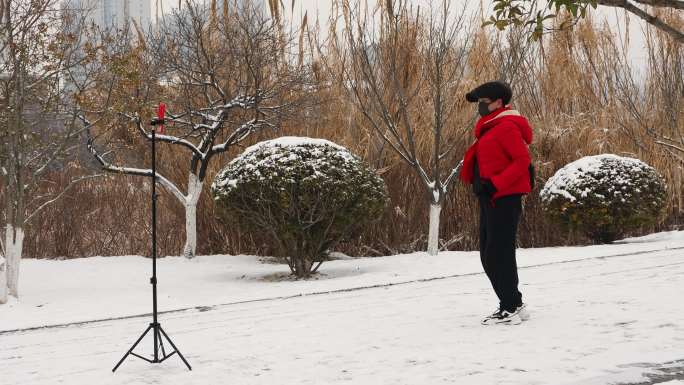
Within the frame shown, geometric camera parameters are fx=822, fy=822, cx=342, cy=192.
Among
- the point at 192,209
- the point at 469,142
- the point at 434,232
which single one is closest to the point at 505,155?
the point at 434,232

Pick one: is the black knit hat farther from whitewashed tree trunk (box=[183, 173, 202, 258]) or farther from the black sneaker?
whitewashed tree trunk (box=[183, 173, 202, 258])

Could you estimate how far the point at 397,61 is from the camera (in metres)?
13.9

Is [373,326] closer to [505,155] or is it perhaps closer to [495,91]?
[505,155]

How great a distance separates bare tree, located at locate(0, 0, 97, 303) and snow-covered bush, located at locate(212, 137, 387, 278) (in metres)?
2.14

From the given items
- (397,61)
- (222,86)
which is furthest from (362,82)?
(222,86)

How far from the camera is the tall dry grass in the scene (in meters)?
14.1

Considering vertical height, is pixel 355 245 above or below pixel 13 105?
below

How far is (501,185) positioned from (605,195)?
316 inches

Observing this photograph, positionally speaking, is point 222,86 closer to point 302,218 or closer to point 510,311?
point 302,218

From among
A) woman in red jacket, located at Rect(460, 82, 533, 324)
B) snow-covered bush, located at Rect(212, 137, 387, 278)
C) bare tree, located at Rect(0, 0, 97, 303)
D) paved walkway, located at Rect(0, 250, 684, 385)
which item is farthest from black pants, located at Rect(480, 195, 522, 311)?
bare tree, located at Rect(0, 0, 97, 303)

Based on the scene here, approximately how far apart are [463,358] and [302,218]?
5.18 meters

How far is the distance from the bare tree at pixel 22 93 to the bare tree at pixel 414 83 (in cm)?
462

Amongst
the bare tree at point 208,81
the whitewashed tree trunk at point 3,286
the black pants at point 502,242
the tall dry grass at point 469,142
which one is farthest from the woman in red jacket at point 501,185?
the tall dry grass at point 469,142

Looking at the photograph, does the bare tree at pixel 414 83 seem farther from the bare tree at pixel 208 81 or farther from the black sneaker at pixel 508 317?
the black sneaker at pixel 508 317
